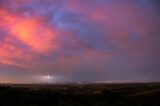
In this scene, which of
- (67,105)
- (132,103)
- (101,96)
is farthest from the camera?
(101,96)

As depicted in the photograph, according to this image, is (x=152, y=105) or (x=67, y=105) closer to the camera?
(x=67, y=105)

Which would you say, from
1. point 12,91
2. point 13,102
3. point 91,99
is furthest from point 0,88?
point 91,99

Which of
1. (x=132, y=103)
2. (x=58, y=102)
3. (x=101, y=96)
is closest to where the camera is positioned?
(x=58, y=102)

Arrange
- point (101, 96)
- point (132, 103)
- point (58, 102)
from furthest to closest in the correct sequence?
point (101, 96)
point (132, 103)
point (58, 102)

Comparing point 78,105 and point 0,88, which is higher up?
point 0,88

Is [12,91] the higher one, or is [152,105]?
[12,91]

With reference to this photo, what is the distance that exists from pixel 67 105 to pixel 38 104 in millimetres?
7440

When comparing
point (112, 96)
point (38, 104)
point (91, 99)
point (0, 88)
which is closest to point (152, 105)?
point (112, 96)

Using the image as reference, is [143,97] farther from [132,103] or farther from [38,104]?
[38,104]

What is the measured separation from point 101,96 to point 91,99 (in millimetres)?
3566

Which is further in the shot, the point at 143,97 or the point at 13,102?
the point at 143,97

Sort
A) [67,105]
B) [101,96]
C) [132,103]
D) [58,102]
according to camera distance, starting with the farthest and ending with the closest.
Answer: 1. [101,96]
2. [132,103]
3. [58,102]
4. [67,105]

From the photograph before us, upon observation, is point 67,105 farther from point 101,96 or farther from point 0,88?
point 0,88

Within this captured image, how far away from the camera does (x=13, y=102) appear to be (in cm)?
7200
